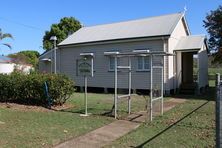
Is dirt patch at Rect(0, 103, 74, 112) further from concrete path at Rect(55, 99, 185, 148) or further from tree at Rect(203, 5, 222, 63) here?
tree at Rect(203, 5, 222, 63)

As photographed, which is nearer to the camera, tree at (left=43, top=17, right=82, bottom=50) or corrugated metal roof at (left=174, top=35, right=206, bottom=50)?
corrugated metal roof at (left=174, top=35, right=206, bottom=50)

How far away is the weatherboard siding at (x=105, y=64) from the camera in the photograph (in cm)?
2046

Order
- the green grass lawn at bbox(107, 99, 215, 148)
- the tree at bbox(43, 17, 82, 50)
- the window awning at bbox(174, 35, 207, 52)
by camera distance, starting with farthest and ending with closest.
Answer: the tree at bbox(43, 17, 82, 50), the window awning at bbox(174, 35, 207, 52), the green grass lawn at bbox(107, 99, 215, 148)

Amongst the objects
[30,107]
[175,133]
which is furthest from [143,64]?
[175,133]

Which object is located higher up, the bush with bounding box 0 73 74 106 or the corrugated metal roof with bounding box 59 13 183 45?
the corrugated metal roof with bounding box 59 13 183 45

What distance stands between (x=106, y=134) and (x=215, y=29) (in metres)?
20.7

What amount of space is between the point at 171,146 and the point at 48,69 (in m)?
22.1

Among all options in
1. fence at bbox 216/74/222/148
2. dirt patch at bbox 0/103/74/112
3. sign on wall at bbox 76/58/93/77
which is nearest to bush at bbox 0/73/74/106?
dirt patch at bbox 0/103/74/112

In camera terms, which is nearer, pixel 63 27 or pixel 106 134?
pixel 106 134

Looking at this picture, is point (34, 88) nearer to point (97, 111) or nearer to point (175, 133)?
point (97, 111)

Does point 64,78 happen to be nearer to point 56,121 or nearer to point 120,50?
point 56,121

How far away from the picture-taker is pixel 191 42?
20781 mm

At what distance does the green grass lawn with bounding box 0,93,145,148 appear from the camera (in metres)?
7.89

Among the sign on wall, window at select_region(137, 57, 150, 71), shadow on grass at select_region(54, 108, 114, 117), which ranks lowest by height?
shadow on grass at select_region(54, 108, 114, 117)
